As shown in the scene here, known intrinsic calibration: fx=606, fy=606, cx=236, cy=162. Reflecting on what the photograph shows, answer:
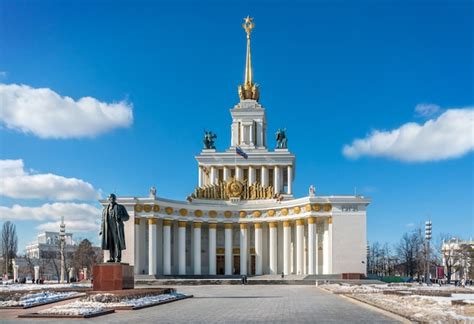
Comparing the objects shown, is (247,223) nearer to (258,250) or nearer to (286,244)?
(258,250)

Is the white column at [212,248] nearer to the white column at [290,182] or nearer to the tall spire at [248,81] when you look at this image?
the white column at [290,182]

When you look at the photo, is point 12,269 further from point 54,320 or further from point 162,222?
point 54,320

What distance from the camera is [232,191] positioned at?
69.7 m

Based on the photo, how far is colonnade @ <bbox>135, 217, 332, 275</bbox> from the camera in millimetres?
61562

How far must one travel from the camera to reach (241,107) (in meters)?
79.6

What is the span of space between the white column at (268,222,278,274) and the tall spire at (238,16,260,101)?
2111cm

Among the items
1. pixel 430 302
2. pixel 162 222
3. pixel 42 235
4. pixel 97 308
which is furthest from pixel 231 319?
pixel 42 235

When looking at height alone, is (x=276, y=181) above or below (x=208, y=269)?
above

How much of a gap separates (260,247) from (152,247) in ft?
41.1

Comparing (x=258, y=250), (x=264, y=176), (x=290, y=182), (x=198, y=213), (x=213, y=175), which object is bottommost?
(x=258, y=250)

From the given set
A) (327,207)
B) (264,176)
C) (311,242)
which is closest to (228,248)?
(311,242)

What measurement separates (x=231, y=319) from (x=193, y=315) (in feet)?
6.15

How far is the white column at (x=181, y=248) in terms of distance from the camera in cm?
6488

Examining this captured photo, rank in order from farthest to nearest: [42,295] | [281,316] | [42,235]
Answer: [42,235] → [42,295] → [281,316]
